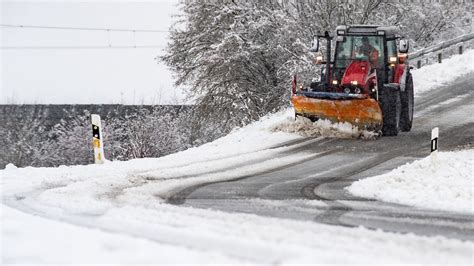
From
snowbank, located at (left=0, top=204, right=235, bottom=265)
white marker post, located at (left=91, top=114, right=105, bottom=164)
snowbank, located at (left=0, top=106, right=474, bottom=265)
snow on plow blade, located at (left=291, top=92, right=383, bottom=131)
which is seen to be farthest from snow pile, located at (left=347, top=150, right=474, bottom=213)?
white marker post, located at (left=91, top=114, right=105, bottom=164)

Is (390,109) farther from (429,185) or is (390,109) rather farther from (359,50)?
(429,185)

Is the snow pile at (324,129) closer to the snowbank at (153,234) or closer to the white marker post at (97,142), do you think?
the white marker post at (97,142)

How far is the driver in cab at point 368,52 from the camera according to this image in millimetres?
13367

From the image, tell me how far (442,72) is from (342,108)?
10789 mm

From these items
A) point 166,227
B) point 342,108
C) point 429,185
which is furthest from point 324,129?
point 166,227

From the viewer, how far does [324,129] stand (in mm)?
13273

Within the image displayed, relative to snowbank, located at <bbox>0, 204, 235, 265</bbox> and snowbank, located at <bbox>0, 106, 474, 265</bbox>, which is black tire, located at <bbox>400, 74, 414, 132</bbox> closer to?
snowbank, located at <bbox>0, 106, 474, 265</bbox>

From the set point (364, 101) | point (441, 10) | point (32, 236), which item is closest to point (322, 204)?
point (32, 236)

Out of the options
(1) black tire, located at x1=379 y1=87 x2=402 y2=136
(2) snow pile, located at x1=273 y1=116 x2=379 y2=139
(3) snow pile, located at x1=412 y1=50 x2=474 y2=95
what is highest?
(3) snow pile, located at x1=412 y1=50 x2=474 y2=95

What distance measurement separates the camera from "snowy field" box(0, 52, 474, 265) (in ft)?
14.8

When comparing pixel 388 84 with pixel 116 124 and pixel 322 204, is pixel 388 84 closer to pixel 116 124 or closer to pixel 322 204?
pixel 322 204

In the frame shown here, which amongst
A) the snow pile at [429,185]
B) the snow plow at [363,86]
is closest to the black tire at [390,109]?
the snow plow at [363,86]

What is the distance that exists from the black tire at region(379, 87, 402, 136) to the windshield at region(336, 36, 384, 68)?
0.77 metres

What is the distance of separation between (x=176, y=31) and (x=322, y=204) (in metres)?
20.4
